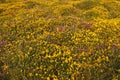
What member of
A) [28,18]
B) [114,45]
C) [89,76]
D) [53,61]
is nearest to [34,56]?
[53,61]

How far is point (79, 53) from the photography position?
38.9 feet

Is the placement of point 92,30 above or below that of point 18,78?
above

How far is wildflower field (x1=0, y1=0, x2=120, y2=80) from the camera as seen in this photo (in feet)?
35.7

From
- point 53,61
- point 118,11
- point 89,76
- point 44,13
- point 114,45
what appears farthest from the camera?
point 118,11

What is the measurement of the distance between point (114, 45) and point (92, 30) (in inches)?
98.4

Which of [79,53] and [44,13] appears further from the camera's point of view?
[44,13]

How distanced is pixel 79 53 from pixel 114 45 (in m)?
1.90

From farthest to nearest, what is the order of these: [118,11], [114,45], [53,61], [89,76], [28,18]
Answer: [118,11] → [28,18] → [114,45] → [53,61] → [89,76]

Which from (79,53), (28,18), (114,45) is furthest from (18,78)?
(28,18)

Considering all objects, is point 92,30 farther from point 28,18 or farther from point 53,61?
point 28,18

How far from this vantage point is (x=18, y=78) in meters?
11.1

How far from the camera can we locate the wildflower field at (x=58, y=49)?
10.9 meters

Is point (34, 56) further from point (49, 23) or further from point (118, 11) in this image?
point (118, 11)

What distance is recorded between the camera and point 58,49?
12445 millimetres
